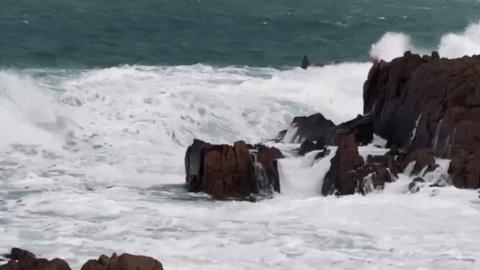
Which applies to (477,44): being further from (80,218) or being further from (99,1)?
(80,218)

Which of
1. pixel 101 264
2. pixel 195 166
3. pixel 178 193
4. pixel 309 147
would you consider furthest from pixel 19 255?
pixel 309 147

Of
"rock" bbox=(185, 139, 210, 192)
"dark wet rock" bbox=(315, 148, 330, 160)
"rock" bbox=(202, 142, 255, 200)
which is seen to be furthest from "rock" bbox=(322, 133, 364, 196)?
"rock" bbox=(185, 139, 210, 192)

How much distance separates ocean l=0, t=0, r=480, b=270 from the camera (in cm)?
2653

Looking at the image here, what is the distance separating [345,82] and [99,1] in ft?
96.7

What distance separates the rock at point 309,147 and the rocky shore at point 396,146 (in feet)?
0.11

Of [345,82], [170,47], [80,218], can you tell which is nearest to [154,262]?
[80,218]

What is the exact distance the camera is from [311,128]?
129ft

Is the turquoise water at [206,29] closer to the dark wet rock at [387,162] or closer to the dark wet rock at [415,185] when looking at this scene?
the dark wet rock at [387,162]

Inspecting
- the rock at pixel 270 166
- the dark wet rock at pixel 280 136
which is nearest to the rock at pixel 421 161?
the rock at pixel 270 166

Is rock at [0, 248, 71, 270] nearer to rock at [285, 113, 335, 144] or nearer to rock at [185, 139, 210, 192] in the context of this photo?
rock at [185, 139, 210, 192]

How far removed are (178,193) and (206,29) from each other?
37070 mm

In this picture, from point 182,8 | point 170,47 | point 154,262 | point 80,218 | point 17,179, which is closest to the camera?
point 154,262

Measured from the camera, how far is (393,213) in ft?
97.0

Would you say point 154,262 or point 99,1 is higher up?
point 99,1
